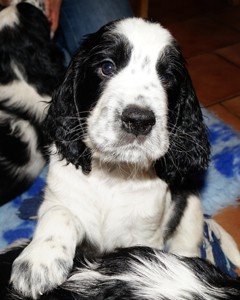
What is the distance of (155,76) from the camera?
1843 mm

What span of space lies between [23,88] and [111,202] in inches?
59.8

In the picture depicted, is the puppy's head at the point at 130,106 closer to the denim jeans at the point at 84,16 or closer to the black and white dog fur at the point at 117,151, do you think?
the black and white dog fur at the point at 117,151

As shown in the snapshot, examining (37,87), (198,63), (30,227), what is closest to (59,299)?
(30,227)

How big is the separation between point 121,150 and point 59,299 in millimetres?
682

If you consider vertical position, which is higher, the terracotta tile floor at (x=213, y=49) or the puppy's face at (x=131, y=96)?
the puppy's face at (x=131, y=96)

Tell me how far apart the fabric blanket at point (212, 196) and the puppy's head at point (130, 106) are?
0.60 metres

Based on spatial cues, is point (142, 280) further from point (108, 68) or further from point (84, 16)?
point (84, 16)

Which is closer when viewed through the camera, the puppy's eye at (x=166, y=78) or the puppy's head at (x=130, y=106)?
the puppy's head at (x=130, y=106)

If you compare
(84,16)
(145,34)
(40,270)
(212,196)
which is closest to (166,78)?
(145,34)

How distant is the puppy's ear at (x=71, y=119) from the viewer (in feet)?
6.61

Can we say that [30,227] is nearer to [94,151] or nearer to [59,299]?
[94,151]

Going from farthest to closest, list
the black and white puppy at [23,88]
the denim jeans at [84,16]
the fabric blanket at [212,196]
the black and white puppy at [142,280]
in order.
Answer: the denim jeans at [84,16]
the black and white puppy at [23,88]
the fabric blanket at [212,196]
the black and white puppy at [142,280]

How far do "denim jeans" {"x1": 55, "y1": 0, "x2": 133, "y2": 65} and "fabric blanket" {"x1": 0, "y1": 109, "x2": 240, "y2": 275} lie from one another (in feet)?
5.69

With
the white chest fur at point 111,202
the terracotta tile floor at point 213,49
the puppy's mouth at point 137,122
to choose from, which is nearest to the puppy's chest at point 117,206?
the white chest fur at point 111,202
